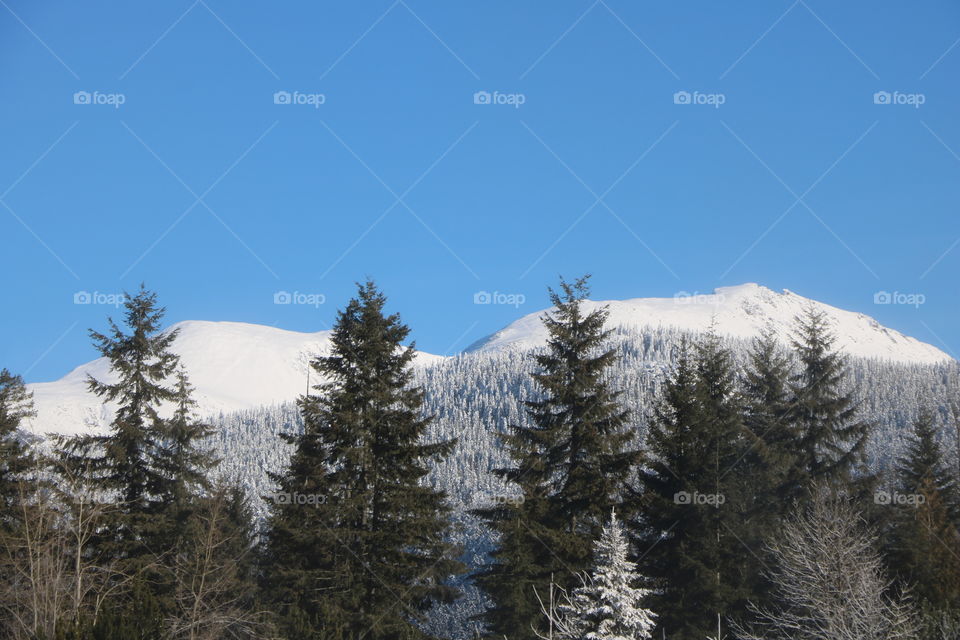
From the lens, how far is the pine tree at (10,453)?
3103cm

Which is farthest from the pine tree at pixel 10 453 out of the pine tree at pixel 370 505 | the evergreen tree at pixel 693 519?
the evergreen tree at pixel 693 519

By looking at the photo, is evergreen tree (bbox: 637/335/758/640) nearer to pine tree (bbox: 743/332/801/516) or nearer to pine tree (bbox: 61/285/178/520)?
pine tree (bbox: 743/332/801/516)

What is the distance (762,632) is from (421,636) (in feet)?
38.1

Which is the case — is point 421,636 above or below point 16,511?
below

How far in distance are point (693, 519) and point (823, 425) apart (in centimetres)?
856

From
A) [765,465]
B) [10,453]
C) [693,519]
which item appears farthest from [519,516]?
[10,453]

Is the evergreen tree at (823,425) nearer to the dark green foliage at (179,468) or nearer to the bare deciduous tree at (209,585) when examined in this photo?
the bare deciduous tree at (209,585)

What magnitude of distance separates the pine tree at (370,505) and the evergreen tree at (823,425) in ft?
50.7

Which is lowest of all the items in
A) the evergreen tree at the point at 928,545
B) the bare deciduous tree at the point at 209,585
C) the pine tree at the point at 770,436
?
the bare deciduous tree at the point at 209,585

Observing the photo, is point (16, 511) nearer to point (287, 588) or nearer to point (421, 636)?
point (287, 588)

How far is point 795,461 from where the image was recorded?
1300 inches

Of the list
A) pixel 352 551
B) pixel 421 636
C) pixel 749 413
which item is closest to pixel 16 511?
pixel 352 551

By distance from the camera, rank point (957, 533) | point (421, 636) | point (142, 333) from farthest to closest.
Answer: point (957, 533) → point (142, 333) → point (421, 636)

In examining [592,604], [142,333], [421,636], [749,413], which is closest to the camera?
[592,604]
